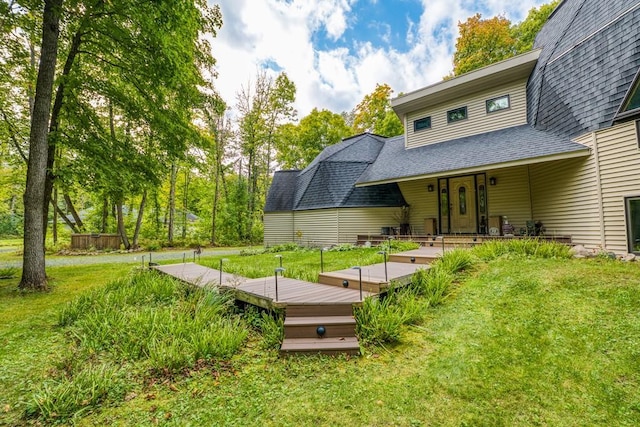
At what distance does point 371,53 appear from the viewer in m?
16.5

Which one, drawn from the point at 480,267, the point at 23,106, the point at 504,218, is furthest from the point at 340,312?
the point at 23,106

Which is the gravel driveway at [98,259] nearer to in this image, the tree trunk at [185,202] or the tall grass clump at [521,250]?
the tree trunk at [185,202]

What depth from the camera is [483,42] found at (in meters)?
19.0

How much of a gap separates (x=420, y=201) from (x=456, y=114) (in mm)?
3800

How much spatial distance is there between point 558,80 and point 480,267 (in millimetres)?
6677

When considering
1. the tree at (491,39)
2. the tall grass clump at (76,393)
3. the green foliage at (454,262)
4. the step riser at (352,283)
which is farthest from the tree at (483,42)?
the tall grass clump at (76,393)

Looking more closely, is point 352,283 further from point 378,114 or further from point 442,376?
point 378,114

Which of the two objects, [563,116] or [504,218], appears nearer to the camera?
[563,116]

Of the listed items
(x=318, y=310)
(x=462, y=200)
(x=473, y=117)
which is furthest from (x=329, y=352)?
(x=473, y=117)

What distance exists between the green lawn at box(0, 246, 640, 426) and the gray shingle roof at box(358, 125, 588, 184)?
470 centimetres

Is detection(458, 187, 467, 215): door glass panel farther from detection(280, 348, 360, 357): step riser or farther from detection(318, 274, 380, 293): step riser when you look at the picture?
detection(280, 348, 360, 357): step riser

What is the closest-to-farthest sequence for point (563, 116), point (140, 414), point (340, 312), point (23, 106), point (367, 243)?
1. point (140, 414)
2. point (340, 312)
3. point (563, 116)
4. point (367, 243)
5. point (23, 106)

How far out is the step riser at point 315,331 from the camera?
139 inches

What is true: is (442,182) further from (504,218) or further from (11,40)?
(11,40)
